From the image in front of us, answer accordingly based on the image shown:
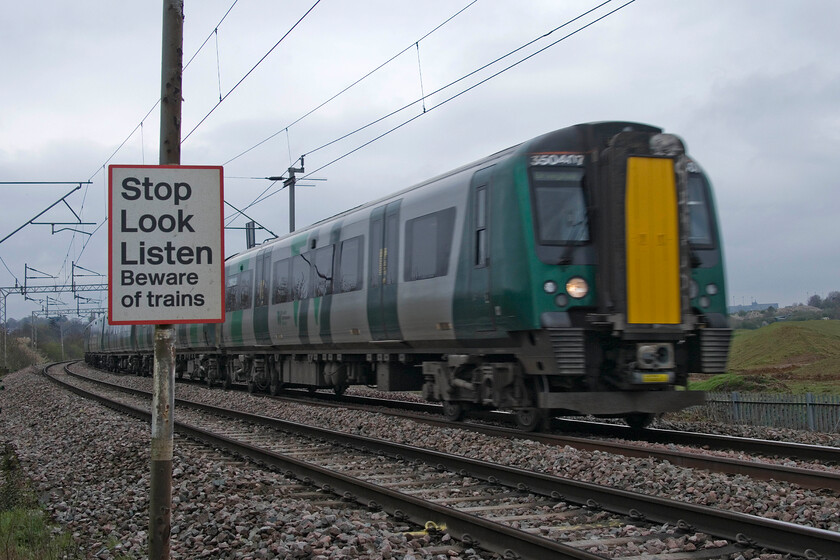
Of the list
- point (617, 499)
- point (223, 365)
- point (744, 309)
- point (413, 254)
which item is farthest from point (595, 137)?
point (744, 309)

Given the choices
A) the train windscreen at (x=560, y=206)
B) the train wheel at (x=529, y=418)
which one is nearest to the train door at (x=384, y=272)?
the train wheel at (x=529, y=418)

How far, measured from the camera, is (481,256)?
10836 mm

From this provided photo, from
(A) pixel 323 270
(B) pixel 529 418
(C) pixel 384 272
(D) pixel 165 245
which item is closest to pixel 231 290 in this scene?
(A) pixel 323 270

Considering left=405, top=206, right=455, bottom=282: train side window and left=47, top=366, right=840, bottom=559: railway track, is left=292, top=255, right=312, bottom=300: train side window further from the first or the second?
left=47, top=366, right=840, bottom=559: railway track

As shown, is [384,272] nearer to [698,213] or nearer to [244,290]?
[698,213]

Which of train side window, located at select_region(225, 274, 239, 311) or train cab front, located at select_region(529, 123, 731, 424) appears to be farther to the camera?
train side window, located at select_region(225, 274, 239, 311)

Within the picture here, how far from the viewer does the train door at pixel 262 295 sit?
63.1 ft

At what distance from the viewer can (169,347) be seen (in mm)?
4637

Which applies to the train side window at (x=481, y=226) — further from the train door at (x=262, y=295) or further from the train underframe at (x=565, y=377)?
the train door at (x=262, y=295)

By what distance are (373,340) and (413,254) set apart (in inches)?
78.0

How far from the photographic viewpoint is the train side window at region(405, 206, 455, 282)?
11.6 metres

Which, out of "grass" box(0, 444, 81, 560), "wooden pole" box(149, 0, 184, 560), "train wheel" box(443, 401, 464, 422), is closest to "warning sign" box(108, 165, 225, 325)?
"wooden pole" box(149, 0, 184, 560)

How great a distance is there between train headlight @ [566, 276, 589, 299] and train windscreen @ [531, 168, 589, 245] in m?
0.45

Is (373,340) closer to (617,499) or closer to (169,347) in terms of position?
(617,499)
